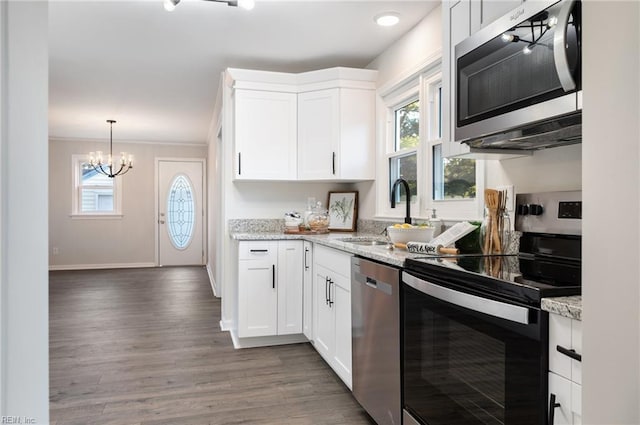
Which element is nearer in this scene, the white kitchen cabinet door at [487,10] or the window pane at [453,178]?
the white kitchen cabinet door at [487,10]

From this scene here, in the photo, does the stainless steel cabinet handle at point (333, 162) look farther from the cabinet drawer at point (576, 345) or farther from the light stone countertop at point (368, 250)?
the cabinet drawer at point (576, 345)

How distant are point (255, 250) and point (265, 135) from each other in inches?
39.2

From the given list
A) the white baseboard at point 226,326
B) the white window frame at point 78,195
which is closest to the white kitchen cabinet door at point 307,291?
the white baseboard at point 226,326

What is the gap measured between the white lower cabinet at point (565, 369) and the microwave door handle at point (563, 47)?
2.16 ft

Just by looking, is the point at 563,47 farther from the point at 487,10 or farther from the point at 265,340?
the point at 265,340

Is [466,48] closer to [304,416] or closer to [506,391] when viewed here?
[506,391]

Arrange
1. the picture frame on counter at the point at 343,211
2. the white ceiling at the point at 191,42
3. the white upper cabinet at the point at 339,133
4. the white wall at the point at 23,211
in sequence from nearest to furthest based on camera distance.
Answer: the white wall at the point at 23,211 < the white ceiling at the point at 191,42 < the white upper cabinet at the point at 339,133 < the picture frame on counter at the point at 343,211

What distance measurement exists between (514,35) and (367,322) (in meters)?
1.40

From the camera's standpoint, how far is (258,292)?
3486 millimetres

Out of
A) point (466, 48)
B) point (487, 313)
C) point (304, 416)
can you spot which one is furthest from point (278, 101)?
point (487, 313)

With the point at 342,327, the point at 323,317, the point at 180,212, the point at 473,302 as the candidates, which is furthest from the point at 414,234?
the point at 180,212

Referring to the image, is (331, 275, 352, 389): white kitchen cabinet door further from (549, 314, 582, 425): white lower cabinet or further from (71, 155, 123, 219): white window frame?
(71, 155, 123, 219): white window frame

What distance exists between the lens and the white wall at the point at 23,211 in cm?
43

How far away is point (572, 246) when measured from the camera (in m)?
1.66
